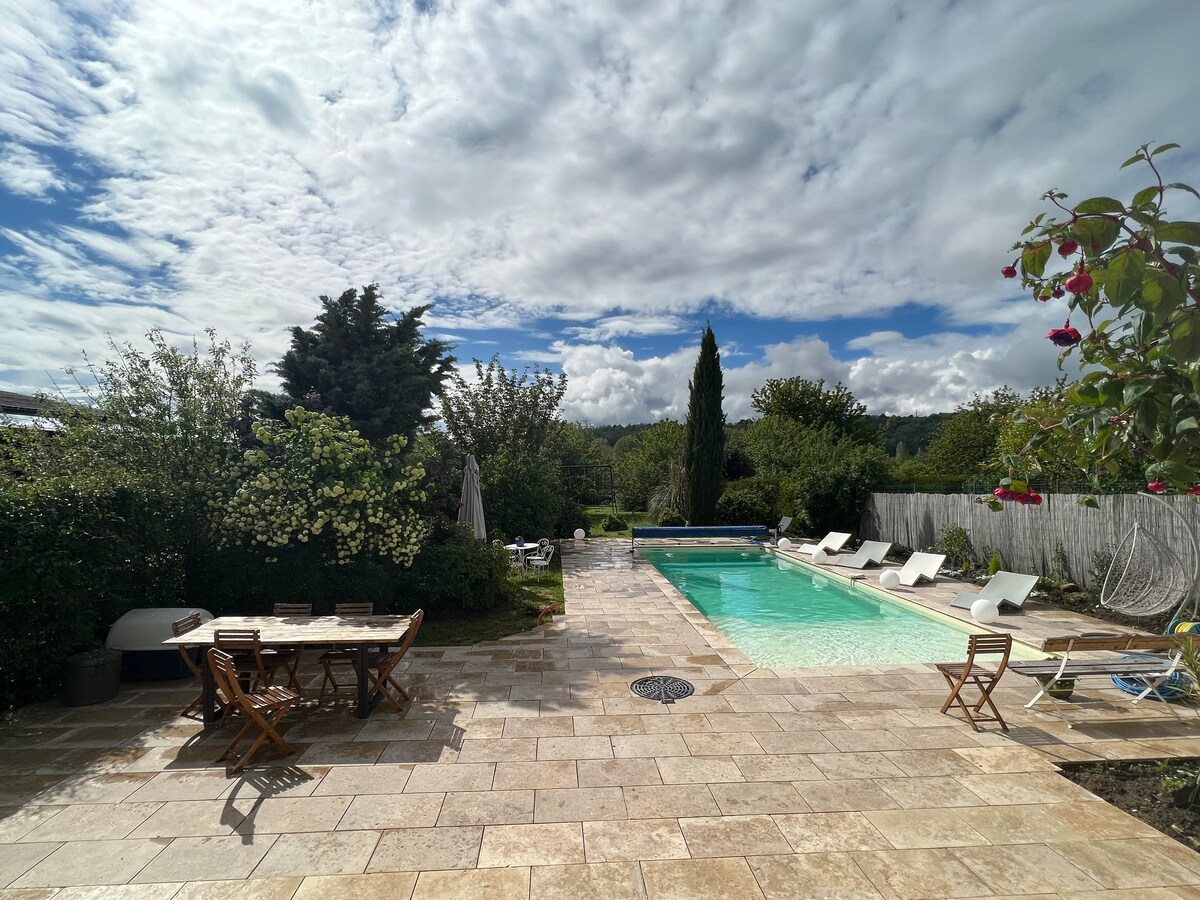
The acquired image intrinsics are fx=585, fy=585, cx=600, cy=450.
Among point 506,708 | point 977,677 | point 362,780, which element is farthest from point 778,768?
point 362,780

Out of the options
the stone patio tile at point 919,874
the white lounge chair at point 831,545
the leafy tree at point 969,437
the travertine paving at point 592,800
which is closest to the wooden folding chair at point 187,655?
the travertine paving at point 592,800

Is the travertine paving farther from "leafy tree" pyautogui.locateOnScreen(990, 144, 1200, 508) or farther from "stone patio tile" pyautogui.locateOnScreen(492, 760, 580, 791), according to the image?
"leafy tree" pyautogui.locateOnScreen(990, 144, 1200, 508)

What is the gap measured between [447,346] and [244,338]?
3.54 m

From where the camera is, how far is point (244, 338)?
28.8ft

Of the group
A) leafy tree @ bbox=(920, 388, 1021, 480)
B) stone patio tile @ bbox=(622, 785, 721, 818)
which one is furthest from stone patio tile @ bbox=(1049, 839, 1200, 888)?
leafy tree @ bbox=(920, 388, 1021, 480)

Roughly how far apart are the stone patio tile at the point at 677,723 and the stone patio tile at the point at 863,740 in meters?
0.97

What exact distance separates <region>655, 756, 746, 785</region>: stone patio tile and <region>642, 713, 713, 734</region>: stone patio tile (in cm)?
49

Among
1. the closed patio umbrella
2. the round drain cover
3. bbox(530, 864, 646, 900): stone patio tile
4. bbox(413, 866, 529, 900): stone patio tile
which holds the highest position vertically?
the closed patio umbrella

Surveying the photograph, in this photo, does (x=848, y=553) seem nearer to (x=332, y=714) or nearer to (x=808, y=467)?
(x=808, y=467)

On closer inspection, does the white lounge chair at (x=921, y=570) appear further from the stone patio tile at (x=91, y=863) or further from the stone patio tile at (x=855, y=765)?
the stone patio tile at (x=91, y=863)

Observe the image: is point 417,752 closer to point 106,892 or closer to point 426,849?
point 426,849

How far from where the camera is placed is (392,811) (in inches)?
142

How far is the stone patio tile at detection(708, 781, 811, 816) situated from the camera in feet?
11.9

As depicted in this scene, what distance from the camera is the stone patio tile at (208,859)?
3.00 metres
